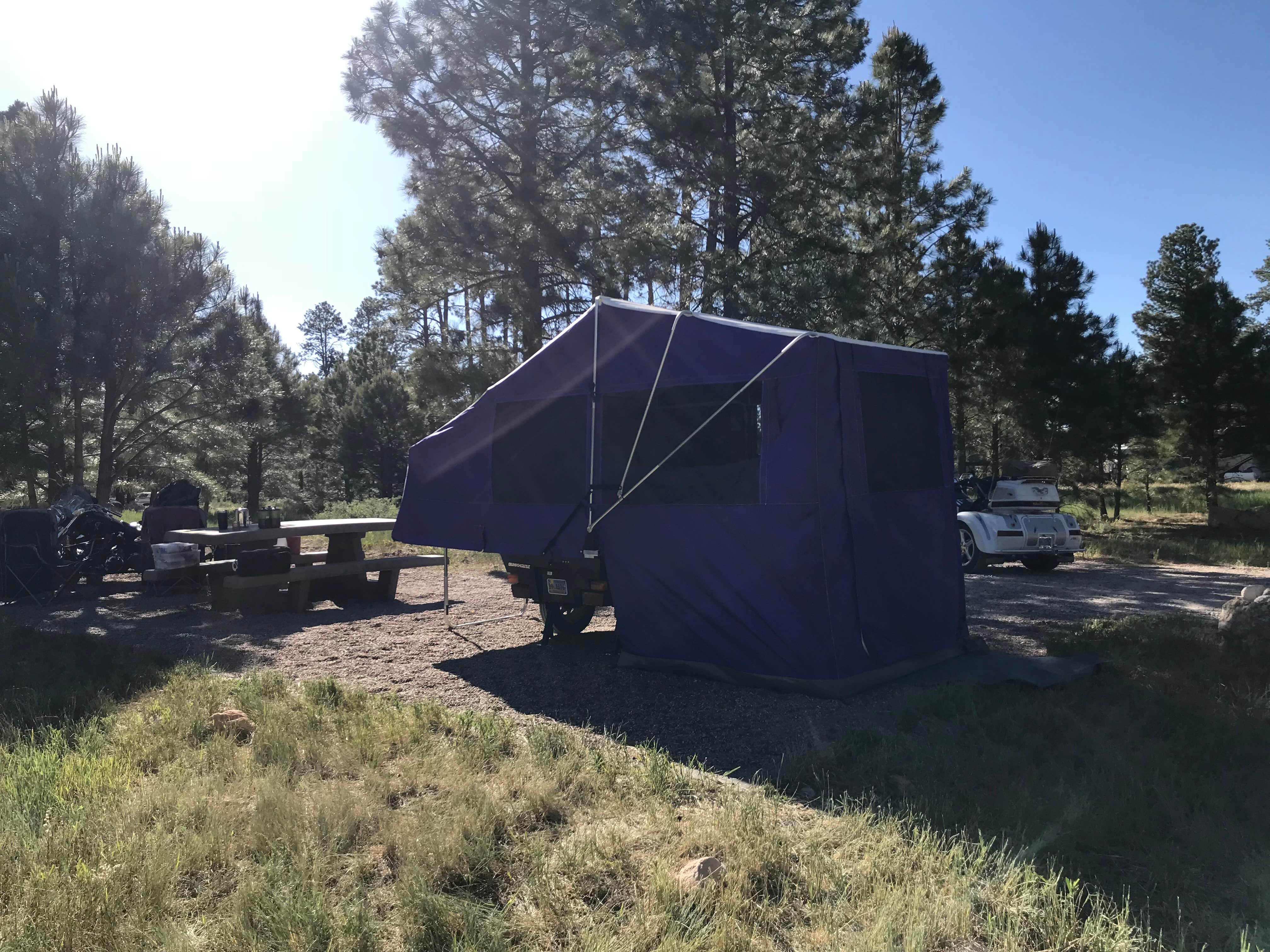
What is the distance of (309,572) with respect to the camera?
9727 millimetres

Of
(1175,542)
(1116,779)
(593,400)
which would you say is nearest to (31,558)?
(593,400)

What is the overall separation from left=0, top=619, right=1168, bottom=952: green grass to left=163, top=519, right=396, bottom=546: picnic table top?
4.53m

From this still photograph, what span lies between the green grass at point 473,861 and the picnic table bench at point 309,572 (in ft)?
16.1

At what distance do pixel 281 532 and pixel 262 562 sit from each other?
47 cm

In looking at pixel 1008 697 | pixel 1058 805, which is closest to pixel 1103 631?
pixel 1008 697

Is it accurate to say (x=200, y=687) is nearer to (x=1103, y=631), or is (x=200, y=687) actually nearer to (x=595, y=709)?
(x=595, y=709)

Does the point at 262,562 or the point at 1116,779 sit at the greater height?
the point at 262,562

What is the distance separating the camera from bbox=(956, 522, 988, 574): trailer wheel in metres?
13.2

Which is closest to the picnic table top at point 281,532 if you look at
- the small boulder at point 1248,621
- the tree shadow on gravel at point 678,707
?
the tree shadow on gravel at point 678,707

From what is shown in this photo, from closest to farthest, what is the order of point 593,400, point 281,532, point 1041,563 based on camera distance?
point 593,400 < point 281,532 < point 1041,563

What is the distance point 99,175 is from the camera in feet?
47.2

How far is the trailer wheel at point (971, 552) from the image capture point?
1323 centimetres

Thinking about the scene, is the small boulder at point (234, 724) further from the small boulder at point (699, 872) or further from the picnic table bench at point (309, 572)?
the picnic table bench at point (309, 572)

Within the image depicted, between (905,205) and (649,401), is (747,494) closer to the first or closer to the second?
(649,401)
